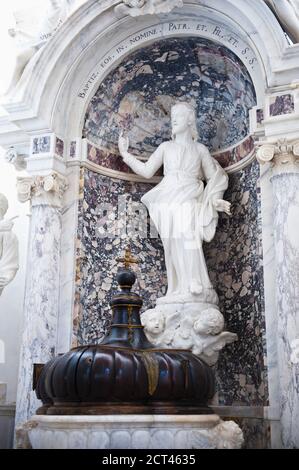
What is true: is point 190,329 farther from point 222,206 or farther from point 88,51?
point 88,51

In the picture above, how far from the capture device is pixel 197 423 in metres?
3.93

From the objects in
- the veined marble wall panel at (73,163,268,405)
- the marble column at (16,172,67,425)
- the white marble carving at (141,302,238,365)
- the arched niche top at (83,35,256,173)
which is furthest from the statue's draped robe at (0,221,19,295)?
the white marble carving at (141,302,238,365)

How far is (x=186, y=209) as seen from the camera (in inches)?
271

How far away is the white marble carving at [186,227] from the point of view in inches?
252

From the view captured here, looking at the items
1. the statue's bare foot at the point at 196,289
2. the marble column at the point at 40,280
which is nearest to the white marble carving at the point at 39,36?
the marble column at the point at 40,280

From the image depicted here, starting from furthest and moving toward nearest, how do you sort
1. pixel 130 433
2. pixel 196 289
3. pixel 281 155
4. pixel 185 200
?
pixel 185 200 → pixel 196 289 → pixel 281 155 → pixel 130 433

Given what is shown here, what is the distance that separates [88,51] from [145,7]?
0.79 metres

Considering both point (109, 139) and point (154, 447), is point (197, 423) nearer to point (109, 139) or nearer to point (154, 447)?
point (154, 447)

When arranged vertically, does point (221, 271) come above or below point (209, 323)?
above

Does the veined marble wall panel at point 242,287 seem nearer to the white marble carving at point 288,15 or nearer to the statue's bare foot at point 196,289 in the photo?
the statue's bare foot at point 196,289

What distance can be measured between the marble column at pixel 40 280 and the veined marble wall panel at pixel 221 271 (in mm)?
270

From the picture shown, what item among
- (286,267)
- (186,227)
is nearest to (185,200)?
(186,227)

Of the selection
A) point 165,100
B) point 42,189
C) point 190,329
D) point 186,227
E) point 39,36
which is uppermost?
point 39,36

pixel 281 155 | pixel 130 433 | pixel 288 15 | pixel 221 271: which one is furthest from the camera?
pixel 221 271
